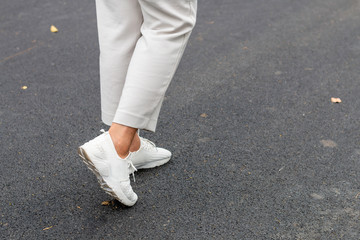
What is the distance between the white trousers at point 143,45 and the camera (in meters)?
1.84

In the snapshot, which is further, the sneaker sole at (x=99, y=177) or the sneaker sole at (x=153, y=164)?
the sneaker sole at (x=153, y=164)

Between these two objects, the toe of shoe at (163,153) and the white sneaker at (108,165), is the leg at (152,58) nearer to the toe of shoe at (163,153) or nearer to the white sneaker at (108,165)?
the white sneaker at (108,165)

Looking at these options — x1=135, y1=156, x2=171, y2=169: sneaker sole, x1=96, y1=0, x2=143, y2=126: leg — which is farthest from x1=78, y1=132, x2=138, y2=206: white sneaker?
x1=135, y1=156, x2=171, y2=169: sneaker sole

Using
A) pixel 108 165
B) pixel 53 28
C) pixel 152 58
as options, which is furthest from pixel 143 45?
pixel 53 28

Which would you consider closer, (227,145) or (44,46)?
(227,145)

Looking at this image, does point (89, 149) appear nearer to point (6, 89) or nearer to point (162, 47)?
point (162, 47)

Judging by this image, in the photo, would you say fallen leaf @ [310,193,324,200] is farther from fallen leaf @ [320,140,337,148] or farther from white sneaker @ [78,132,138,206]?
white sneaker @ [78,132,138,206]

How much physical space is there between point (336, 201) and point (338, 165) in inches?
12.8

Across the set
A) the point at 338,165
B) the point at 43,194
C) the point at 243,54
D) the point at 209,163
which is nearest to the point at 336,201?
the point at 338,165

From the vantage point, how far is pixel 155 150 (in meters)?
2.41

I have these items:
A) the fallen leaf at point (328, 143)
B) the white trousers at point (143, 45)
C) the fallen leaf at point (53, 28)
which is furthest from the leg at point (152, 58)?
the fallen leaf at point (53, 28)

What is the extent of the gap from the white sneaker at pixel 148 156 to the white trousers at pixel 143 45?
35 centimetres

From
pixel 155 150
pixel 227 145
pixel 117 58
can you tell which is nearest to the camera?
pixel 117 58

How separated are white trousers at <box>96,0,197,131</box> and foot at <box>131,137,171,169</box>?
35 centimetres
